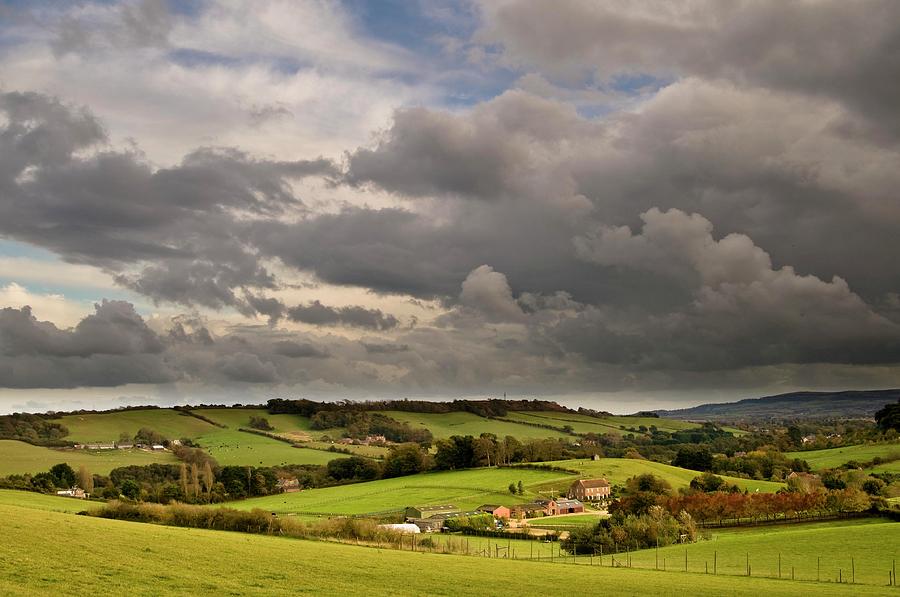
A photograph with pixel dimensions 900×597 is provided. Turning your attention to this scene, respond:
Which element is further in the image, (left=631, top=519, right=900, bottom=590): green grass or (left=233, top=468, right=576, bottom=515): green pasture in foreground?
(left=233, top=468, right=576, bottom=515): green pasture in foreground

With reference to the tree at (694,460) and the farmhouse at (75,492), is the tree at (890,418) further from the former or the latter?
the farmhouse at (75,492)

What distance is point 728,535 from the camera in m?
81.9

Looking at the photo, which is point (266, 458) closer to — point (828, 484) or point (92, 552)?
point (828, 484)

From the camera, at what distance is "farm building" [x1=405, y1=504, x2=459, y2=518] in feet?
371

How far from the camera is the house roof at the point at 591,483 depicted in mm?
132500

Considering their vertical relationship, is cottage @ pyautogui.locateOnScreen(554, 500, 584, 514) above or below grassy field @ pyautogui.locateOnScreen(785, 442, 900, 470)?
below

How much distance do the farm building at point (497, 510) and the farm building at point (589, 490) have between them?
18996 millimetres

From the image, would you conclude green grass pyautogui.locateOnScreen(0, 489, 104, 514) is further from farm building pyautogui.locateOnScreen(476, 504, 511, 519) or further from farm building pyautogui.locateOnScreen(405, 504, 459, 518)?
farm building pyautogui.locateOnScreen(476, 504, 511, 519)

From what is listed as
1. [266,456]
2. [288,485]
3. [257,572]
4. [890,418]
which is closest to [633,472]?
[288,485]

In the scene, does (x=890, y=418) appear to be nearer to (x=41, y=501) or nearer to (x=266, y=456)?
(x=266, y=456)


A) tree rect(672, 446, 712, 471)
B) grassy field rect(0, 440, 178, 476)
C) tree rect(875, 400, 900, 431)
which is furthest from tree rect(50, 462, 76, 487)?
tree rect(875, 400, 900, 431)

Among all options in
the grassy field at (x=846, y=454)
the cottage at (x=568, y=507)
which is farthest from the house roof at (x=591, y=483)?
the grassy field at (x=846, y=454)

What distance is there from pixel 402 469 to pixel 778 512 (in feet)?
286

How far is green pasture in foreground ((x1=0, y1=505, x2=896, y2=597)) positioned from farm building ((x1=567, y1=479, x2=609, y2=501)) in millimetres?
75165
